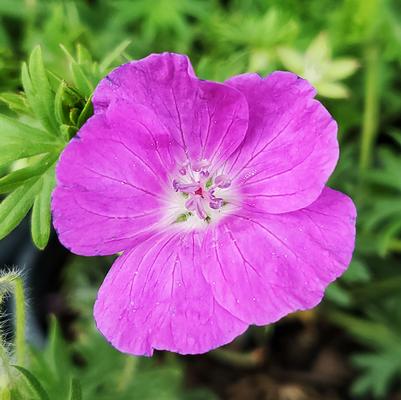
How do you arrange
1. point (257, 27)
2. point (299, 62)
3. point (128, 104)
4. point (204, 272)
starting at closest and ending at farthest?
point (128, 104) < point (204, 272) < point (299, 62) < point (257, 27)

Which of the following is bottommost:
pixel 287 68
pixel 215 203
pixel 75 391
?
pixel 75 391

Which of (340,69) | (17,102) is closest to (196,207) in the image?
(17,102)

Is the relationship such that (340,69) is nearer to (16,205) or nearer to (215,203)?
(215,203)

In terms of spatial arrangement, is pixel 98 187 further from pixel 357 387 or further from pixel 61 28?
pixel 357 387

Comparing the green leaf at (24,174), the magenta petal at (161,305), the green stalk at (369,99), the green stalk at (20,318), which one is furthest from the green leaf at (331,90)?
the green stalk at (20,318)

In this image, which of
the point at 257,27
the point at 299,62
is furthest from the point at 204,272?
the point at 257,27

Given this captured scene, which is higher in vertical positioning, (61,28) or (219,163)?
(219,163)

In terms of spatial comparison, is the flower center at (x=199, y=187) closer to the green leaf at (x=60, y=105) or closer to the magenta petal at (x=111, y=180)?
the magenta petal at (x=111, y=180)

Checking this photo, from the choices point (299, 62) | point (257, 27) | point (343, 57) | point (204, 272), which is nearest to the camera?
point (204, 272)
